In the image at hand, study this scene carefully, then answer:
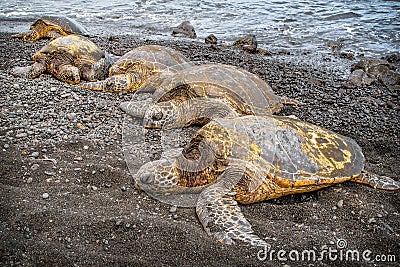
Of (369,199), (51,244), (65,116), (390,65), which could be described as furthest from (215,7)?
(51,244)

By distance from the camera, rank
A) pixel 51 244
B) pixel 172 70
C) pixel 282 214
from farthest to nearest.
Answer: pixel 172 70 → pixel 282 214 → pixel 51 244

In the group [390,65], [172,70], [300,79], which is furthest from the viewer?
[390,65]

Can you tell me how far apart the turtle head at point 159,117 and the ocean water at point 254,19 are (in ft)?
22.1

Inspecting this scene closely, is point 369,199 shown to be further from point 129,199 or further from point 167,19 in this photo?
point 167,19

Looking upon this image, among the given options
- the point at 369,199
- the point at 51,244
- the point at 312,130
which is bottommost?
the point at 369,199

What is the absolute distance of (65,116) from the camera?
5020 mm

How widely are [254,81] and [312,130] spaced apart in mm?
2110

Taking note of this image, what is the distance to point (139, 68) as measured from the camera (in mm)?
6844

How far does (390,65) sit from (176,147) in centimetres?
691

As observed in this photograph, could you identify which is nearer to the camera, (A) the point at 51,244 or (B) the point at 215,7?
(A) the point at 51,244

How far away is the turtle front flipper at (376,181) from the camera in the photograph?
3936 millimetres

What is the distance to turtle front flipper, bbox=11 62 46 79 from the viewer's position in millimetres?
6582

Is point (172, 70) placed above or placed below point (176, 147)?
above
